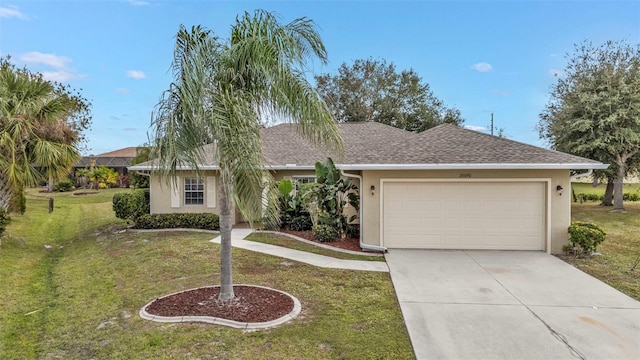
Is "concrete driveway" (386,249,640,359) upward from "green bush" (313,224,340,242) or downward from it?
downward

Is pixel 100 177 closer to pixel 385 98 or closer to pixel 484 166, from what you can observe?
pixel 385 98

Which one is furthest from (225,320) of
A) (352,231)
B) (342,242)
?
(352,231)

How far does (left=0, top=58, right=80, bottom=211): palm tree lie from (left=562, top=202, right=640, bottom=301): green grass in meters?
14.6

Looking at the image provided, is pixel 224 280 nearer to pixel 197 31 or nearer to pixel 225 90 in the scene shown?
pixel 225 90

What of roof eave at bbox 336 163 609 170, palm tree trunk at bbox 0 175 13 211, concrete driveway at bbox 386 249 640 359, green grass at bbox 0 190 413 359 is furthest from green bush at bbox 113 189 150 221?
concrete driveway at bbox 386 249 640 359

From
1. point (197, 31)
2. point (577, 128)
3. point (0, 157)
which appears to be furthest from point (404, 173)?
point (577, 128)

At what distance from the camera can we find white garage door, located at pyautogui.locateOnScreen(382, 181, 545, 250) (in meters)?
9.86

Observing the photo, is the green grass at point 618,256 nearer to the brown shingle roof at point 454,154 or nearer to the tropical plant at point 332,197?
the brown shingle roof at point 454,154

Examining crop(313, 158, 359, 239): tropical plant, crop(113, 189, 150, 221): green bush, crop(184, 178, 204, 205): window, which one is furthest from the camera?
crop(184, 178, 204, 205): window

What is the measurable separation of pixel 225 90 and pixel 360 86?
27861mm

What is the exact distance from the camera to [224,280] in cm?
586

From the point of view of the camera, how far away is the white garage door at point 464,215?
32.3 feet

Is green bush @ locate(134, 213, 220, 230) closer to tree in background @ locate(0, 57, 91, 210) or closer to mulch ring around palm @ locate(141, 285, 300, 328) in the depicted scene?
tree in background @ locate(0, 57, 91, 210)

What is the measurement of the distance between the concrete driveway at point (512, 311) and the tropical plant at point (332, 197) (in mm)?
3128
